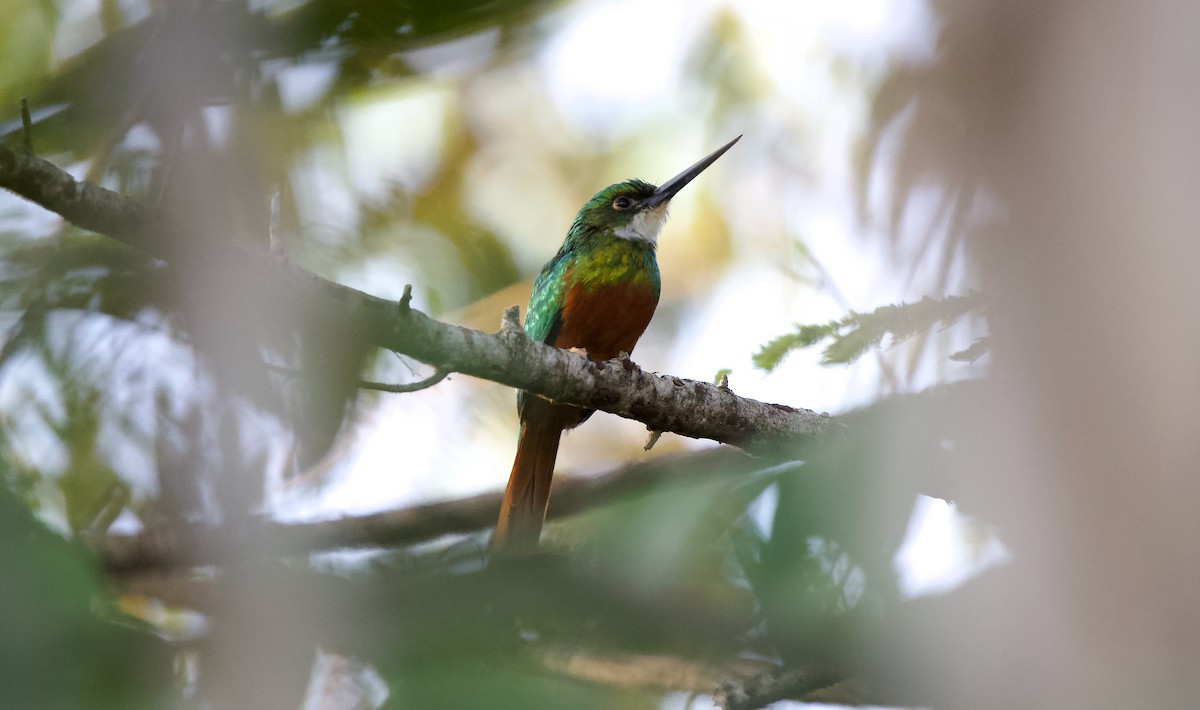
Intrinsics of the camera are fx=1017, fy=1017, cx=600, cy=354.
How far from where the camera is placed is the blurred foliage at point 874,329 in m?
1.50

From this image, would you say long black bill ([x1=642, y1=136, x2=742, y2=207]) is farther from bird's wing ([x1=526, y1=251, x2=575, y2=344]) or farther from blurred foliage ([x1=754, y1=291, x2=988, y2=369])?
blurred foliage ([x1=754, y1=291, x2=988, y2=369])

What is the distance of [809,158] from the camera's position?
5.53 metres

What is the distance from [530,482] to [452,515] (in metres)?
0.49

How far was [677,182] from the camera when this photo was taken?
460cm

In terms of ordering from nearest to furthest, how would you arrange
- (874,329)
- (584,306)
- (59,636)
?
(59,636)
(874,329)
(584,306)

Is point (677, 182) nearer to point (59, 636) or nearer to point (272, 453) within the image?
point (272, 453)

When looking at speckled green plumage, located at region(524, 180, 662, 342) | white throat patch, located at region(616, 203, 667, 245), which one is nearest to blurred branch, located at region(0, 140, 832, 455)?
speckled green plumage, located at region(524, 180, 662, 342)

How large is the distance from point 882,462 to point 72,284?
216cm

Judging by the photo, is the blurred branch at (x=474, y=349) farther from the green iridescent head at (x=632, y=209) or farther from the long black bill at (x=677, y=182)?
the long black bill at (x=677, y=182)

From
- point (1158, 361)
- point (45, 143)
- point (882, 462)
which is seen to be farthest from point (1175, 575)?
point (45, 143)

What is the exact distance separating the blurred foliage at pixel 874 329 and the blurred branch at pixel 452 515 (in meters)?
1.11

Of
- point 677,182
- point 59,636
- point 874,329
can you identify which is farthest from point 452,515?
point 59,636

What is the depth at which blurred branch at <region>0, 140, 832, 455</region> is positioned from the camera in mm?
1666

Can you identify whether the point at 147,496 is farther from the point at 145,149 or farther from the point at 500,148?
the point at 500,148
